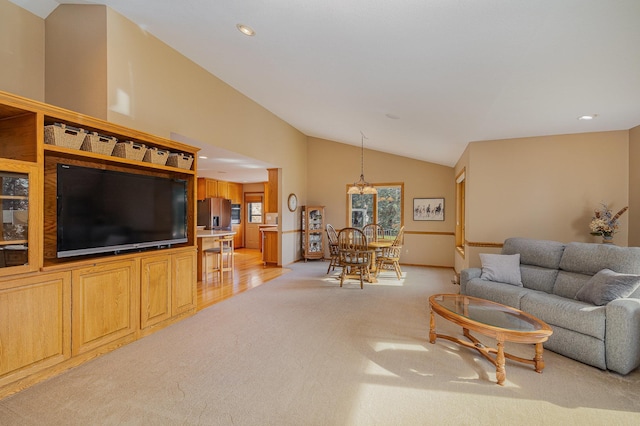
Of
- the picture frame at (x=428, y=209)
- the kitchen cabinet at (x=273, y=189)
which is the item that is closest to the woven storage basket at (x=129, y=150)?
the kitchen cabinet at (x=273, y=189)

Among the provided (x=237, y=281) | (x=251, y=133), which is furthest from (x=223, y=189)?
(x=237, y=281)

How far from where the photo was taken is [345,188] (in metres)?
8.04

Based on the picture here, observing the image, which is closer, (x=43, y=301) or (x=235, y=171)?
(x=43, y=301)

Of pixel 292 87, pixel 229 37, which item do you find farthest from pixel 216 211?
pixel 229 37

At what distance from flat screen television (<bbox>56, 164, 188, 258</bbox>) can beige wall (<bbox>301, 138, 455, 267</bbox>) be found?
194 inches

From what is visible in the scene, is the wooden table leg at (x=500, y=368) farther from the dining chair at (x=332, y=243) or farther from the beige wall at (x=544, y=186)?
the dining chair at (x=332, y=243)

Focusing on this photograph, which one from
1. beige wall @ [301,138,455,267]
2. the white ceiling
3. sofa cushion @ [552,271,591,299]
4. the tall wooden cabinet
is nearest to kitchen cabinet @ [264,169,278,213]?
the tall wooden cabinet

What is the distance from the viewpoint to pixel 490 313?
271cm

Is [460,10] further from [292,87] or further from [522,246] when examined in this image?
[522,246]

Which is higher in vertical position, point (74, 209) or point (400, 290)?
point (74, 209)

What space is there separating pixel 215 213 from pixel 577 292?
851 centimetres

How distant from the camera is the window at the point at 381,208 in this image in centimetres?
760

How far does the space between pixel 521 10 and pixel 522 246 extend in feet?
10.1

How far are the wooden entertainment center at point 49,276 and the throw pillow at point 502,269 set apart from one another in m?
4.07
